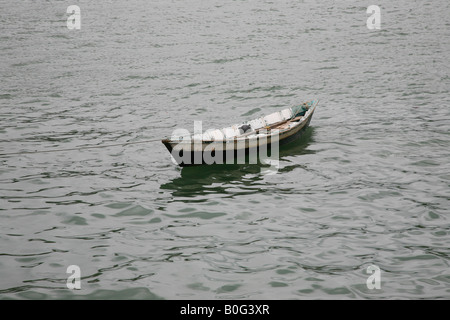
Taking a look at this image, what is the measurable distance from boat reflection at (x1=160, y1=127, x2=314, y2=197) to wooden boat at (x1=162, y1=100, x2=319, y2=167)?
29cm

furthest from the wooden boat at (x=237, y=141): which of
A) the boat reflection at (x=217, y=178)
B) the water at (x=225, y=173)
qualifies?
the water at (x=225, y=173)

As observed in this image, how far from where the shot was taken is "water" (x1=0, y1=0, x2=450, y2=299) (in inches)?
503

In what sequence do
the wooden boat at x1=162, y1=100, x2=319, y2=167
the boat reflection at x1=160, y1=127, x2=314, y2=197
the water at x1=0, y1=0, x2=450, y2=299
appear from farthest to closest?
the wooden boat at x1=162, y1=100, x2=319, y2=167, the boat reflection at x1=160, y1=127, x2=314, y2=197, the water at x1=0, y1=0, x2=450, y2=299

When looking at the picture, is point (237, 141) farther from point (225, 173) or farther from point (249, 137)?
point (225, 173)

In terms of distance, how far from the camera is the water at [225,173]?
41.9 ft

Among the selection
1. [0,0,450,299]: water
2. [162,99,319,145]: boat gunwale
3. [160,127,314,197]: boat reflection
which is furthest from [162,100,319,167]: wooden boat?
[0,0,450,299]: water

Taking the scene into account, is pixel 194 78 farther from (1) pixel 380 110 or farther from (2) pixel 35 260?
(2) pixel 35 260

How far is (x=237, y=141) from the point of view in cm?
1866

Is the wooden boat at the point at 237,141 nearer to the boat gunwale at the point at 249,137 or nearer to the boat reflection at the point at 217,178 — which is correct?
the boat gunwale at the point at 249,137

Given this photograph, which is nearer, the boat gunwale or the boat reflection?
the boat reflection

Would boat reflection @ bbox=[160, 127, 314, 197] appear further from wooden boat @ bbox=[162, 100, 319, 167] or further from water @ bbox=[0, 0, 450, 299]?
wooden boat @ bbox=[162, 100, 319, 167]

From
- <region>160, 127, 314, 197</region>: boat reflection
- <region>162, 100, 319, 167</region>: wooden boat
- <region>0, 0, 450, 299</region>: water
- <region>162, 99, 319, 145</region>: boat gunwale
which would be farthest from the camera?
<region>162, 100, 319, 167</region>: wooden boat
